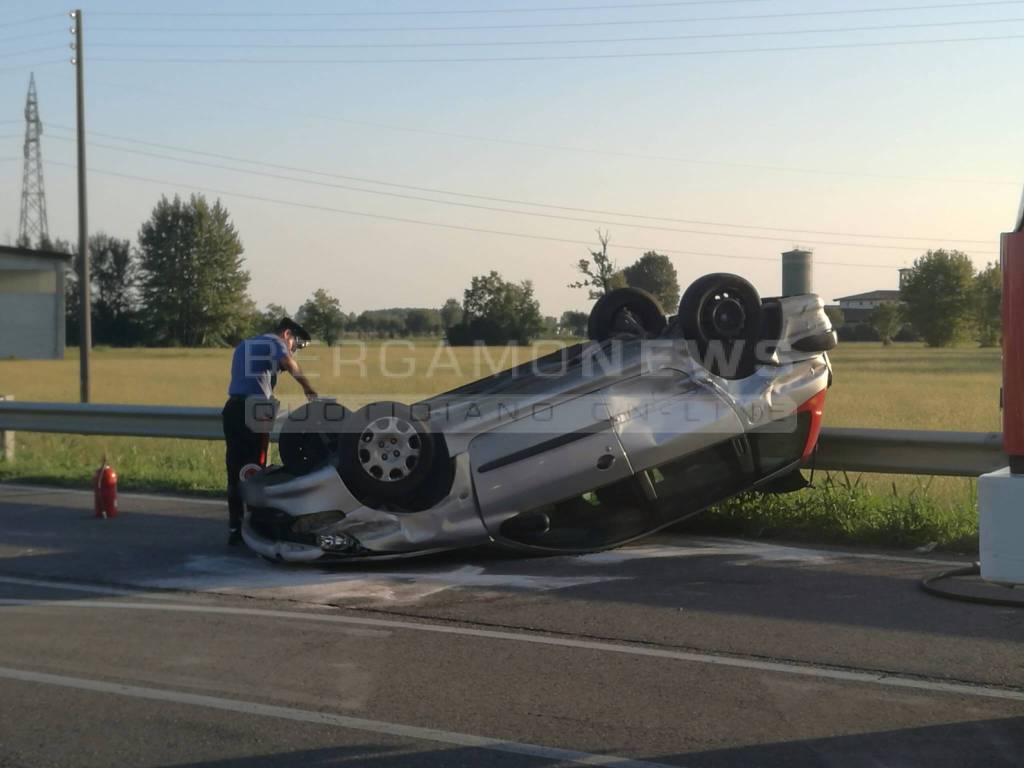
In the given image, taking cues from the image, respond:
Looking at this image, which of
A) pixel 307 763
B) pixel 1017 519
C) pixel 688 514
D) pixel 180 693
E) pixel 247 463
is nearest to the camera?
pixel 1017 519

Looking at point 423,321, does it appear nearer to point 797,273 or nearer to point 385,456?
point 797,273

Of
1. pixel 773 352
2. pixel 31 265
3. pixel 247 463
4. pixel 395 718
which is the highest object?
pixel 31 265

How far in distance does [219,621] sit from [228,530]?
311 centimetres

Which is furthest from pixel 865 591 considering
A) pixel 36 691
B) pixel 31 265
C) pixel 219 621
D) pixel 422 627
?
pixel 31 265

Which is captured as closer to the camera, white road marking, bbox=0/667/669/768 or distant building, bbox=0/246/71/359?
white road marking, bbox=0/667/669/768

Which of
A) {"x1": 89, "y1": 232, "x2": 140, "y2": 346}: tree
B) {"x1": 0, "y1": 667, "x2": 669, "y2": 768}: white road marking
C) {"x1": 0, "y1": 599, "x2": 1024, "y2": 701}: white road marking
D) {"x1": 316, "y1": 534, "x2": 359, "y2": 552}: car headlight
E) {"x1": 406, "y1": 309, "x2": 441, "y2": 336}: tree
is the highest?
{"x1": 89, "y1": 232, "x2": 140, "y2": 346}: tree

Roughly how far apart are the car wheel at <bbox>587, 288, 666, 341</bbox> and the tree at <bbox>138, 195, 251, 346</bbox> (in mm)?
77512

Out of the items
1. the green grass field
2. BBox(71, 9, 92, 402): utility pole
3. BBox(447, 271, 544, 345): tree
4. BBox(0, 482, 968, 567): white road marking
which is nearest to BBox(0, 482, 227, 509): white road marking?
the green grass field

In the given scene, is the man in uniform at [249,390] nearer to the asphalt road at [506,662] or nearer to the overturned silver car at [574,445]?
the overturned silver car at [574,445]

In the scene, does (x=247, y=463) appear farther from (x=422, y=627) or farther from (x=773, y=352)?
(x=773, y=352)

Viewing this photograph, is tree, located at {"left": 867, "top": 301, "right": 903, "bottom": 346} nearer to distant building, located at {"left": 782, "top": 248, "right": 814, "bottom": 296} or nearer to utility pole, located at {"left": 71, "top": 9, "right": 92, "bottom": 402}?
utility pole, located at {"left": 71, "top": 9, "right": 92, "bottom": 402}

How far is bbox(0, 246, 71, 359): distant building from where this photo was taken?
45.2 metres

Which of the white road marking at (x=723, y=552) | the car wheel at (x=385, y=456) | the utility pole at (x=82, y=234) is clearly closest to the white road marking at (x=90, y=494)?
the car wheel at (x=385, y=456)

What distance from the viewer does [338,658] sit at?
18.5 feet
